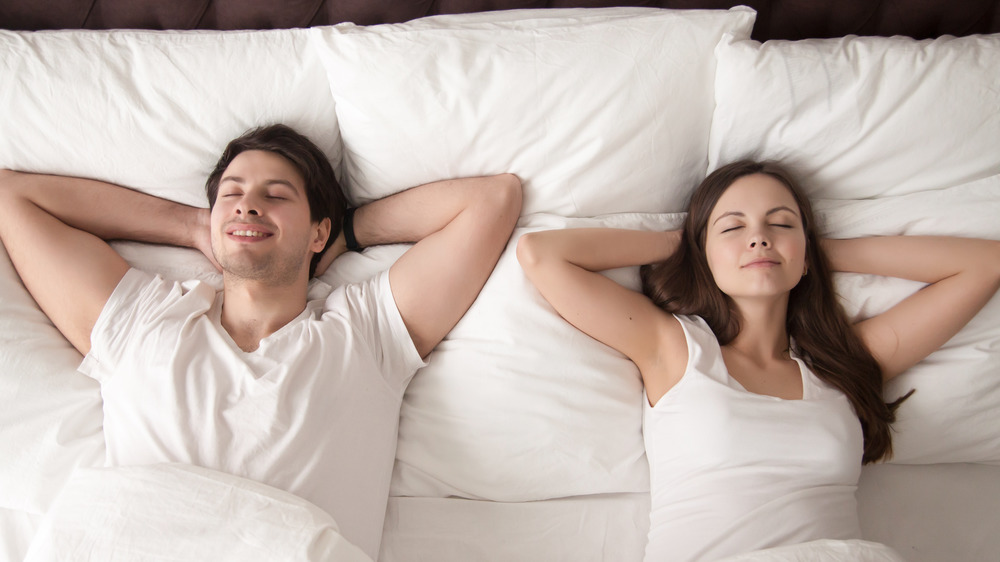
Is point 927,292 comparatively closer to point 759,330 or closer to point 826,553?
point 759,330

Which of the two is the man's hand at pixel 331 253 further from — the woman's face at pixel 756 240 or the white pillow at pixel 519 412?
the woman's face at pixel 756 240

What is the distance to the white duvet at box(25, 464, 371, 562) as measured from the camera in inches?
44.3

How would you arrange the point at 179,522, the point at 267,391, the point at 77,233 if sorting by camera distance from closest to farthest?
the point at 179,522
the point at 267,391
the point at 77,233

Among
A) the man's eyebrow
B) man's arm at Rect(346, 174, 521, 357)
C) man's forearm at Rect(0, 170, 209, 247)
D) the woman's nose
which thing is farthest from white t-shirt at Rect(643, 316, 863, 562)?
man's forearm at Rect(0, 170, 209, 247)

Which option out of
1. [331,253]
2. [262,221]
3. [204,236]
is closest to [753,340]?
[331,253]

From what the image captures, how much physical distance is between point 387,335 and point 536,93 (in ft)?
2.40

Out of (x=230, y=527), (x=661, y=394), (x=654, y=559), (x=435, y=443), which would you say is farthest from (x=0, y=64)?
(x=654, y=559)

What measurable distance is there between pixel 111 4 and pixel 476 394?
1.50 meters

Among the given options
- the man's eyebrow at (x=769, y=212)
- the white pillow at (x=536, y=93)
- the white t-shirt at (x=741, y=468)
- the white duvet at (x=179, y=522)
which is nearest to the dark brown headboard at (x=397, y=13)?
the white pillow at (x=536, y=93)

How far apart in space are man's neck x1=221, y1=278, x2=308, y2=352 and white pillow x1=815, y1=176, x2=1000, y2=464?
1483 mm

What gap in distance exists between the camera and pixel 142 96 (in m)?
1.64

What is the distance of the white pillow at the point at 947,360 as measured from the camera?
5.16 ft

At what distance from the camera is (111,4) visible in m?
1.73

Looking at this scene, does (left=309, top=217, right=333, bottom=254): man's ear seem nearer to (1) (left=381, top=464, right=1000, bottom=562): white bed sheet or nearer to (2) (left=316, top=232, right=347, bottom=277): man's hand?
(2) (left=316, top=232, right=347, bottom=277): man's hand
